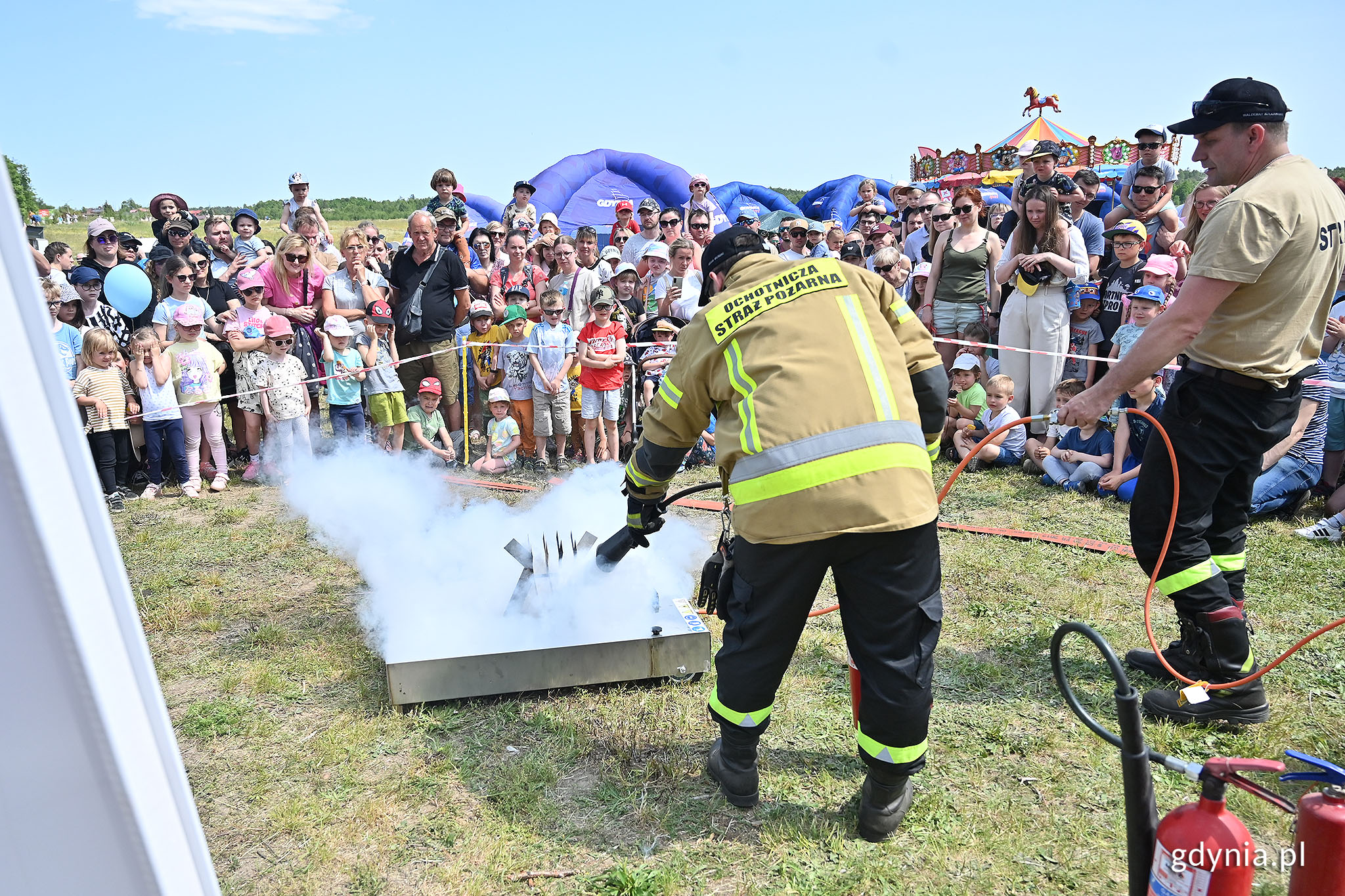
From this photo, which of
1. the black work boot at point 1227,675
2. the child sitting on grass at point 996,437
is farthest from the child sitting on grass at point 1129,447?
the black work boot at point 1227,675

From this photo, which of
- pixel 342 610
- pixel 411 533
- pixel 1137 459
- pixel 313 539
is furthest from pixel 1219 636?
pixel 313 539

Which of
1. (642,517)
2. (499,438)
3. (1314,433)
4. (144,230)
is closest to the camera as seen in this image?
(642,517)

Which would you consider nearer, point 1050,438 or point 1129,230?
point 1129,230

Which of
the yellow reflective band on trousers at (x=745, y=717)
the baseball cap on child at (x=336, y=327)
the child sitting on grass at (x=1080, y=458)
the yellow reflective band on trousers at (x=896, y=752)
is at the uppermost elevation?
the baseball cap on child at (x=336, y=327)

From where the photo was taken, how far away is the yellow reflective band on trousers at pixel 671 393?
3.10m

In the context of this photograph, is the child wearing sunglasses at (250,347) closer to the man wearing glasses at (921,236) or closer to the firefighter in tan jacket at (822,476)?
the firefighter in tan jacket at (822,476)

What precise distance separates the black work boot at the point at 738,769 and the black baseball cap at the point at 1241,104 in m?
2.92

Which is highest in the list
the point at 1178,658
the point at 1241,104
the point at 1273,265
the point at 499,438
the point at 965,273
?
the point at 1241,104

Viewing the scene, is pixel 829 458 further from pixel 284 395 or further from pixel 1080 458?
pixel 284 395

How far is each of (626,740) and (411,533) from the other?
6.71ft

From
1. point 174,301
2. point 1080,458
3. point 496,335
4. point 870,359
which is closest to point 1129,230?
point 1080,458

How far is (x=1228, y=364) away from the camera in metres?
3.47

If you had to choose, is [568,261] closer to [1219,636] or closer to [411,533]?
[411,533]

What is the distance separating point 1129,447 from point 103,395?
27.4 ft
